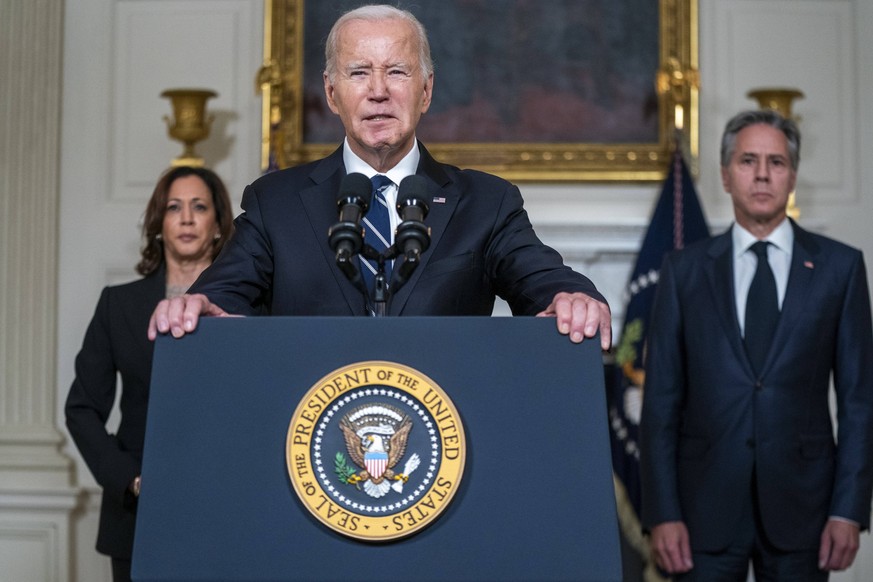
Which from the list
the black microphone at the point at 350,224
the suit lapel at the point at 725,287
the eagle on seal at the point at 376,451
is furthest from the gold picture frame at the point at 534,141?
the eagle on seal at the point at 376,451

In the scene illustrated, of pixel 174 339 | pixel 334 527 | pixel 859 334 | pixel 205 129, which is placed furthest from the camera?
pixel 205 129

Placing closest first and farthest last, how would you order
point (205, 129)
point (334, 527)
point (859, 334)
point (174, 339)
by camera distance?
point (334, 527) < point (174, 339) < point (859, 334) < point (205, 129)

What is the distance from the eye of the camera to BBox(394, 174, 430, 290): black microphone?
1.86 metres

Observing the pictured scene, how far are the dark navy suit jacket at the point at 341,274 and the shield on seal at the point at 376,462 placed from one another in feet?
1.70

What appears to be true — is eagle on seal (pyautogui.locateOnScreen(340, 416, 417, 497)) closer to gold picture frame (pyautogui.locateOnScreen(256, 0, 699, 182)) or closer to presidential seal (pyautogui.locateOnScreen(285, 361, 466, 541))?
presidential seal (pyautogui.locateOnScreen(285, 361, 466, 541))

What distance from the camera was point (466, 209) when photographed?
2.35m

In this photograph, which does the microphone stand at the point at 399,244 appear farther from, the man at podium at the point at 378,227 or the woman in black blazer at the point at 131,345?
the woman in black blazer at the point at 131,345

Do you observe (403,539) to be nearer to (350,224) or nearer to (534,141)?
(350,224)

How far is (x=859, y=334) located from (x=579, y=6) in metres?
2.52

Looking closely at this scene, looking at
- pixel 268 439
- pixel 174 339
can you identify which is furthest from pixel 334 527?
pixel 174 339

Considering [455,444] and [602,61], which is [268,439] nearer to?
[455,444]

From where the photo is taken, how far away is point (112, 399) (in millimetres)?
3721

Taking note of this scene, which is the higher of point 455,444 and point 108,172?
point 108,172

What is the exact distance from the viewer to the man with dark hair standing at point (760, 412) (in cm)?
344
